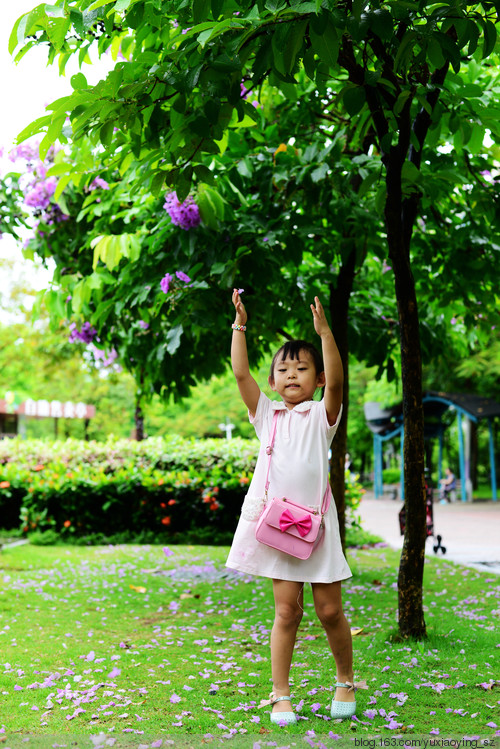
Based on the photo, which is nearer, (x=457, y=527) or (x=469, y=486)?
(x=457, y=527)

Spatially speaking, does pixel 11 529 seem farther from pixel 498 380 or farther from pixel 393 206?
pixel 498 380

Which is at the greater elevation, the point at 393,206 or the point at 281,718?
the point at 393,206

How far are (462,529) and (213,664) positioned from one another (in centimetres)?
1008

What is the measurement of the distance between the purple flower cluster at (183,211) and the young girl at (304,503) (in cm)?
150

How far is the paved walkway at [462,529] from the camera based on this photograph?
872 cm

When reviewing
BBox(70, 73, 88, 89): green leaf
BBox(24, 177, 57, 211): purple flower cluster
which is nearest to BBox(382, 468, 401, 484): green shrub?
BBox(24, 177, 57, 211): purple flower cluster

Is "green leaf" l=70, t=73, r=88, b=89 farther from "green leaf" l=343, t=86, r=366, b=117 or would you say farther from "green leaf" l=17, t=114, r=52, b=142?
"green leaf" l=343, t=86, r=366, b=117

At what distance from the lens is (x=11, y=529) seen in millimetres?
10727

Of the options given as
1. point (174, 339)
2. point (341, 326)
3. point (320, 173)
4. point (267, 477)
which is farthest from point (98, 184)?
point (267, 477)

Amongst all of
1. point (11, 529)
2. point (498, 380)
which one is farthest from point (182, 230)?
point (498, 380)

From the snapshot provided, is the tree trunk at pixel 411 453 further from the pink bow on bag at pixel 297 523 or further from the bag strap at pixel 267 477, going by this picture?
the pink bow on bag at pixel 297 523

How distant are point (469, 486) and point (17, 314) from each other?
49.3 ft

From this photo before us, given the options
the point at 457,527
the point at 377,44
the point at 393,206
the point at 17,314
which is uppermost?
the point at 17,314

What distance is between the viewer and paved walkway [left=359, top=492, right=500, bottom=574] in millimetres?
8719
